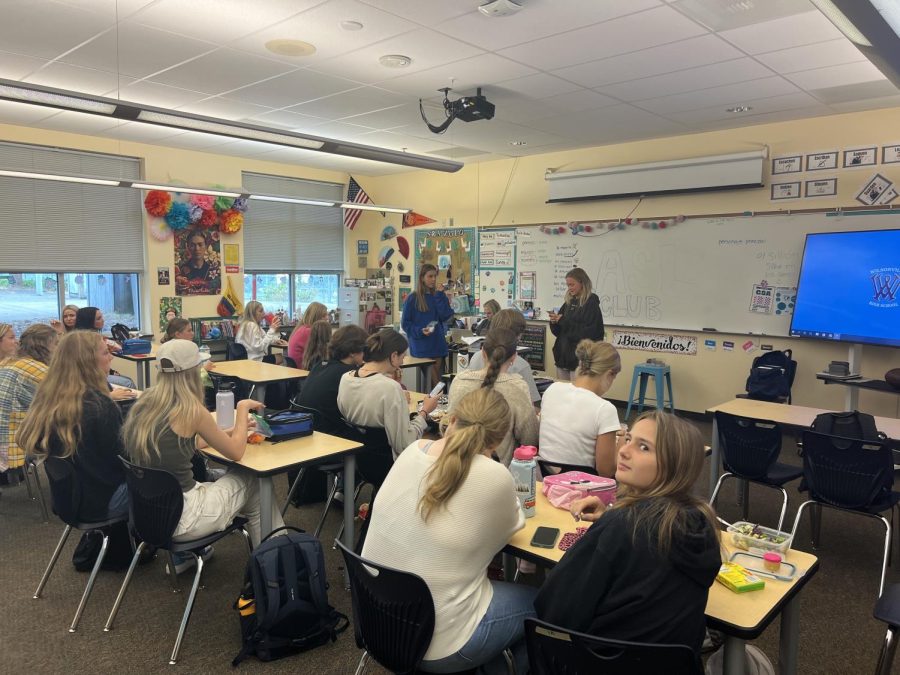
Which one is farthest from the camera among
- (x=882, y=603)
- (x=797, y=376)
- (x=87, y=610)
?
(x=797, y=376)

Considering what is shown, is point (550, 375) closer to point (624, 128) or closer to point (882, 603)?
point (624, 128)

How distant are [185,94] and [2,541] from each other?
381 centimetres

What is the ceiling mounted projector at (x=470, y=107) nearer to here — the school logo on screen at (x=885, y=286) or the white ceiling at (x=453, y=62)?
the white ceiling at (x=453, y=62)

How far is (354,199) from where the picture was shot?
995cm

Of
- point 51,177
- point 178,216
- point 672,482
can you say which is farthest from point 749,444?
point 178,216

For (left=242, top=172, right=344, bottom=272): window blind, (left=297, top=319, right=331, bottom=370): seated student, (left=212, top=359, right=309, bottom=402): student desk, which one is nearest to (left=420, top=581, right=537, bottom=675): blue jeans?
(left=297, top=319, right=331, bottom=370): seated student

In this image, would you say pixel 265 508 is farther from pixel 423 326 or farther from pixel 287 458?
pixel 423 326

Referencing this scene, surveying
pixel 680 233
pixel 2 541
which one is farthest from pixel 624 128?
pixel 2 541

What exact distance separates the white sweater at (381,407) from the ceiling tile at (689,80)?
3235mm

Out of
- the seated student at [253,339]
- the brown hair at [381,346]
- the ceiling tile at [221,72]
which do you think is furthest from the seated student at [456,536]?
the seated student at [253,339]

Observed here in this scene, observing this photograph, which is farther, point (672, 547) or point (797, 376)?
point (797, 376)

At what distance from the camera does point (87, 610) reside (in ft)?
10.1

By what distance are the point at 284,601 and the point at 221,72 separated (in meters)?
3.98

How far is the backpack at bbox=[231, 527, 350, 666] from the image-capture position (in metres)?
2.68
